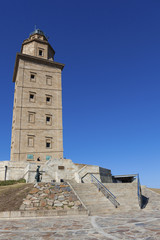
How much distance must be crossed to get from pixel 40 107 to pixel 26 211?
977 inches

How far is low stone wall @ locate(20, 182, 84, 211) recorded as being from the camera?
14.2m

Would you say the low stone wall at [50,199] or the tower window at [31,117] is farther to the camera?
the tower window at [31,117]

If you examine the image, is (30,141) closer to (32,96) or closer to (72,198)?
(32,96)

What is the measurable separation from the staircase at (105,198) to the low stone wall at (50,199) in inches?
42.8

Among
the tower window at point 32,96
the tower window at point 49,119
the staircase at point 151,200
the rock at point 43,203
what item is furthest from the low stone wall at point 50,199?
the tower window at point 32,96

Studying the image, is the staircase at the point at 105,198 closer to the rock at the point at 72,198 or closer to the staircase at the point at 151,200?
the rock at the point at 72,198

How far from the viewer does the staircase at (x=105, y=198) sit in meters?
15.1

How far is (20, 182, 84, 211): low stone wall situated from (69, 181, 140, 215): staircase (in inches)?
42.8

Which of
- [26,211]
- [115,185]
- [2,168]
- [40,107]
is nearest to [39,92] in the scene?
[40,107]

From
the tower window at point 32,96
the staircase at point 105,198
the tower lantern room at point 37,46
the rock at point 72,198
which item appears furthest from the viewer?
the tower lantern room at point 37,46

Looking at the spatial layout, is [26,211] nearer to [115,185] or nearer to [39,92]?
[115,185]

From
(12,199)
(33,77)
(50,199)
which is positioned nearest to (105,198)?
(50,199)

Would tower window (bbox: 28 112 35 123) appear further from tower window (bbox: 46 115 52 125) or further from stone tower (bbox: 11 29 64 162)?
tower window (bbox: 46 115 52 125)

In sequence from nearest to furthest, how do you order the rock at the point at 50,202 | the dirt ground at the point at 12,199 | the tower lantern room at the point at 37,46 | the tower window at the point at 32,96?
the dirt ground at the point at 12,199 → the rock at the point at 50,202 → the tower window at the point at 32,96 → the tower lantern room at the point at 37,46
